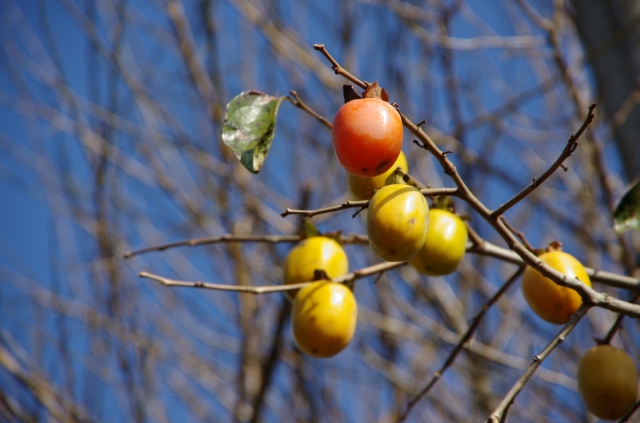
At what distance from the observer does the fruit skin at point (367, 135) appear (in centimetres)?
79

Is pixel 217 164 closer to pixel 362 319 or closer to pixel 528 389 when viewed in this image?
pixel 362 319

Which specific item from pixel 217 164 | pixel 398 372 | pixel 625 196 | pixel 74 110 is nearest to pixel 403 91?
pixel 217 164

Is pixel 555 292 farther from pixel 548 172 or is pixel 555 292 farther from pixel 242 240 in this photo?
pixel 242 240

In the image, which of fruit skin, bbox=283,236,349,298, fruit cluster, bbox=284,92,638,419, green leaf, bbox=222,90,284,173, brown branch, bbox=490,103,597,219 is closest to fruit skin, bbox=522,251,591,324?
fruit cluster, bbox=284,92,638,419

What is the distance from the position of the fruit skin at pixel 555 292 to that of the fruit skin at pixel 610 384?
0.09m

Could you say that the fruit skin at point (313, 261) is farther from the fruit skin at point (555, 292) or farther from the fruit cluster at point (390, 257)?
the fruit skin at point (555, 292)

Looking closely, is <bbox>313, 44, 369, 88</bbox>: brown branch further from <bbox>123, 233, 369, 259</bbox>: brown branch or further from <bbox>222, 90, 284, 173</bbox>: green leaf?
<bbox>123, 233, 369, 259</bbox>: brown branch

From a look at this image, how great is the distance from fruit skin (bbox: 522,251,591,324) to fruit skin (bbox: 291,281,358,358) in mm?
307

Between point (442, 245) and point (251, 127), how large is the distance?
0.36 m

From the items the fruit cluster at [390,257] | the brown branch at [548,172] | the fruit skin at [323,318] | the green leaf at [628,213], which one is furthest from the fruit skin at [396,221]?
the green leaf at [628,213]

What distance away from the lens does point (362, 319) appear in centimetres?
236

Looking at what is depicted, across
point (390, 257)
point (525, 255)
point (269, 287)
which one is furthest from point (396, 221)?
point (269, 287)

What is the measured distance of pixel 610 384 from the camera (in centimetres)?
93

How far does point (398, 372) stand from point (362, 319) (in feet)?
0.82
